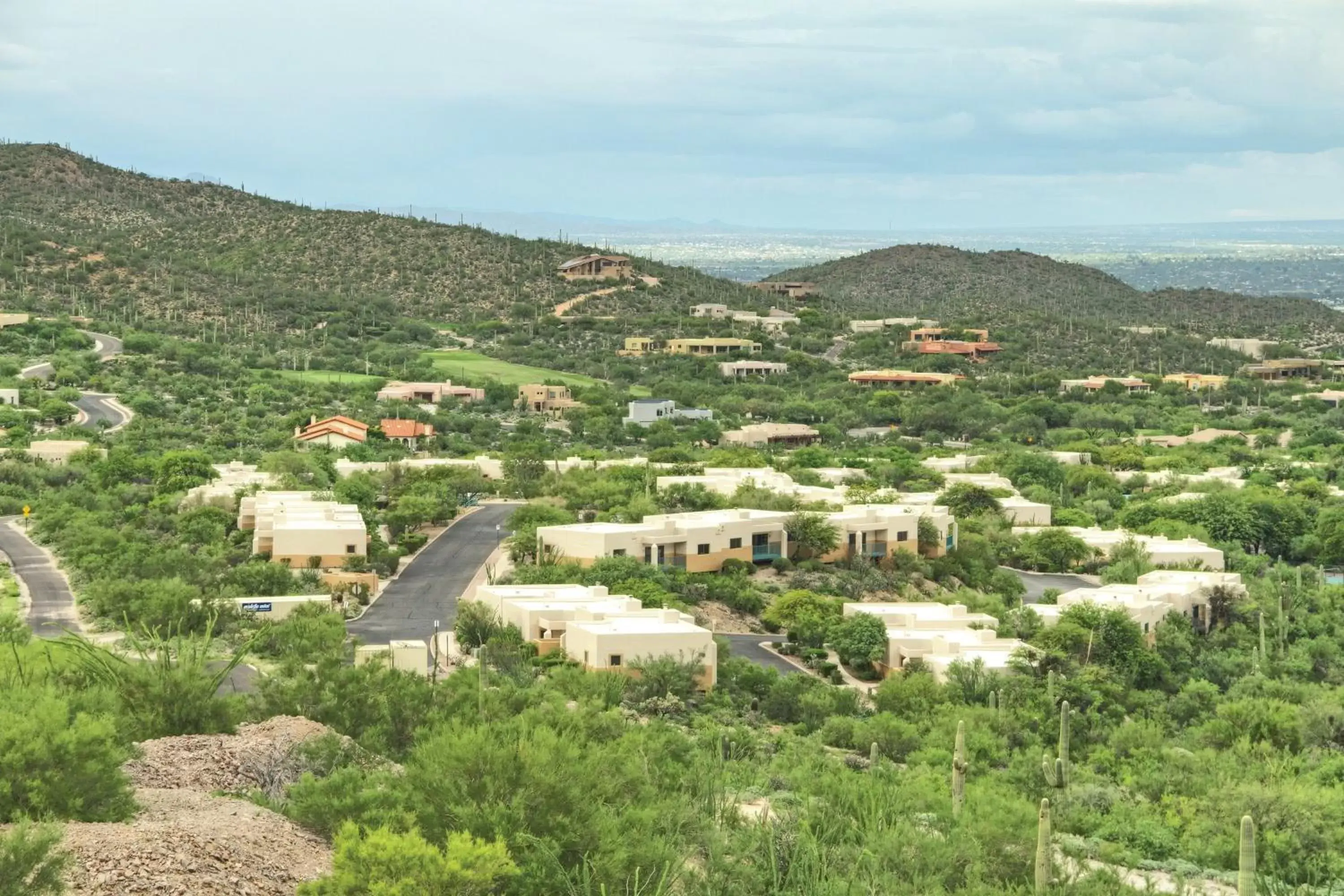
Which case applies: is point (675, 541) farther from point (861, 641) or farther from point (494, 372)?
point (494, 372)

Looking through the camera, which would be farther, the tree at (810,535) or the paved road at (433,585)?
the tree at (810,535)

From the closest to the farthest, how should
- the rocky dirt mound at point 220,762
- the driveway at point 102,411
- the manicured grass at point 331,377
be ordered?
the rocky dirt mound at point 220,762
the driveway at point 102,411
the manicured grass at point 331,377

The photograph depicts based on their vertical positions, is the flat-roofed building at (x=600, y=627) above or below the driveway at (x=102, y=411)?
above

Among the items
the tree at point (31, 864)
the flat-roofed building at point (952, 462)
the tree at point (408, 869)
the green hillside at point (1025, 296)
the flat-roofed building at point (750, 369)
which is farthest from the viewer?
the green hillside at point (1025, 296)

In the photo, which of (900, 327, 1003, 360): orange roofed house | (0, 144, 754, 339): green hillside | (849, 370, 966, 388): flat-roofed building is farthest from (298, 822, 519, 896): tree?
(900, 327, 1003, 360): orange roofed house

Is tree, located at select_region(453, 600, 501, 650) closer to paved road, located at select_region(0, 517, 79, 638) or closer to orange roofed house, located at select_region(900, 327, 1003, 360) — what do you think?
paved road, located at select_region(0, 517, 79, 638)

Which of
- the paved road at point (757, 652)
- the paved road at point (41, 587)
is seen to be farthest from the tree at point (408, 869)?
the paved road at point (757, 652)

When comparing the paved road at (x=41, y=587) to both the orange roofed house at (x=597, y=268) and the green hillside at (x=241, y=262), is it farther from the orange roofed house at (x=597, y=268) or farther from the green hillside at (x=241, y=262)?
the orange roofed house at (x=597, y=268)

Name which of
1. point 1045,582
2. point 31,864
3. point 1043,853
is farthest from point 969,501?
point 31,864
